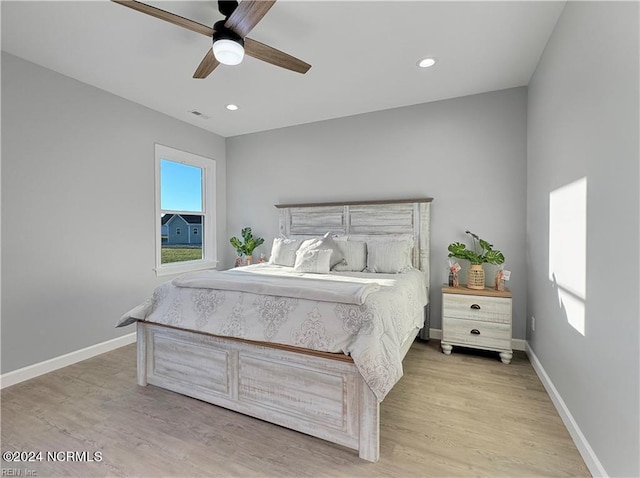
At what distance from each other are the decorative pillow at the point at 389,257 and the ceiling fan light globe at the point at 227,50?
84.8 inches

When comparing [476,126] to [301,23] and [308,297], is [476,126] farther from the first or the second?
[308,297]

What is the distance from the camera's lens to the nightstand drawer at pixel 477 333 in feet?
9.27

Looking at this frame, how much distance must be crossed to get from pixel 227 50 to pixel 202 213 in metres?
3.17

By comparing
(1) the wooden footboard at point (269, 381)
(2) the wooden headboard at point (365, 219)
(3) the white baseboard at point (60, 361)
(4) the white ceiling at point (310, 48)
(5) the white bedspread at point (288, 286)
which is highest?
(4) the white ceiling at point (310, 48)

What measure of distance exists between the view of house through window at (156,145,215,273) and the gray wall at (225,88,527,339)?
991 millimetres

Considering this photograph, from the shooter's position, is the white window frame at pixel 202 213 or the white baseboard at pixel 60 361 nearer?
the white baseboard at pixel 60 361

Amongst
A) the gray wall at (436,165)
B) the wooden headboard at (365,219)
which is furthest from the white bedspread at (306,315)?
the gray wall at (436,165)

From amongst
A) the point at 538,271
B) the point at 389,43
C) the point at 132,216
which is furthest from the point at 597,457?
the point at 132,216

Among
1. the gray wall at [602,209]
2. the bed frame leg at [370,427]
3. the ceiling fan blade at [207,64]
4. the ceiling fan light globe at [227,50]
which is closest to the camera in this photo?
the gray wall at [602,209]

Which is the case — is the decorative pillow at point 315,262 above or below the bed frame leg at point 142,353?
above

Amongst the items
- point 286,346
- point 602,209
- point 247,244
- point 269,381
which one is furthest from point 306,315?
point 247,244

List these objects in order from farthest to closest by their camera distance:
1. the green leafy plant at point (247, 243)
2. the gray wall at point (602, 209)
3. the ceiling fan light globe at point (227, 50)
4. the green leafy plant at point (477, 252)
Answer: the green leafy plant at point (247, 243) → the green leafy plant at point (477, 252) → the ceiling fan light globe at point (227, 50) → the gray wall at point (602, 209)

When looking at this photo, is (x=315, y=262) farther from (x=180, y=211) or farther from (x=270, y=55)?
(x=180, y=211)

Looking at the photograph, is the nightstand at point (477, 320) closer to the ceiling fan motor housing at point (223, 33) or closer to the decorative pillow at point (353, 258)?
the decorative pillow at point (353, 258)
